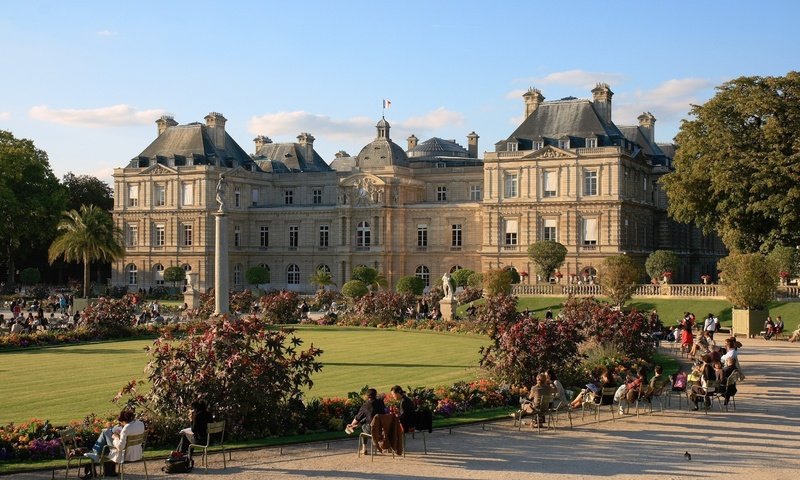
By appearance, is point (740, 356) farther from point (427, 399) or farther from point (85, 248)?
point (85, 248)

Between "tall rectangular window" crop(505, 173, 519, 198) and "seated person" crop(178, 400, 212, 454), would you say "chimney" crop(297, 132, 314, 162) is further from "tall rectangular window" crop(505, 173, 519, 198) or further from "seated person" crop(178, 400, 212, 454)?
"seated person" crop(178, 400, 212, 454)

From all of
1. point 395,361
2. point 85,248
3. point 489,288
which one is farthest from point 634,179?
point 395,361

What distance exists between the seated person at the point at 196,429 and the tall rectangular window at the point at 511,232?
2076 inches

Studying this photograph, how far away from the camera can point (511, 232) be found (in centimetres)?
6812

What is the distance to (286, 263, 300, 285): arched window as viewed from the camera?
80.0 metres

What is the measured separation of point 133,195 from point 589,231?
38596 mm

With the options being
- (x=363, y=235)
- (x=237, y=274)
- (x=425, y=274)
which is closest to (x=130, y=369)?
(x=425, y=274)

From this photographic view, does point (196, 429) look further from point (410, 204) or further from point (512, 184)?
point (410, 204)

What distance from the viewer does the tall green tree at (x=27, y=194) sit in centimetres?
6881

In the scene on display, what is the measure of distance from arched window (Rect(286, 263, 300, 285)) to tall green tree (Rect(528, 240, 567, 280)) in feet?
80.2

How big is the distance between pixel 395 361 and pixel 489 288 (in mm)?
24796

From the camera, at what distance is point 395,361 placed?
30172 mm

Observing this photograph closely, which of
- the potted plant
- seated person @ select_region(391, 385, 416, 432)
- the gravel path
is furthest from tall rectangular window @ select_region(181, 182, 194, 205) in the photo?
seated person @ select_region(391, 385, 416, 432)

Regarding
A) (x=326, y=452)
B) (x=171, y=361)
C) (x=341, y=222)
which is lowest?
(x=326, y=452)
